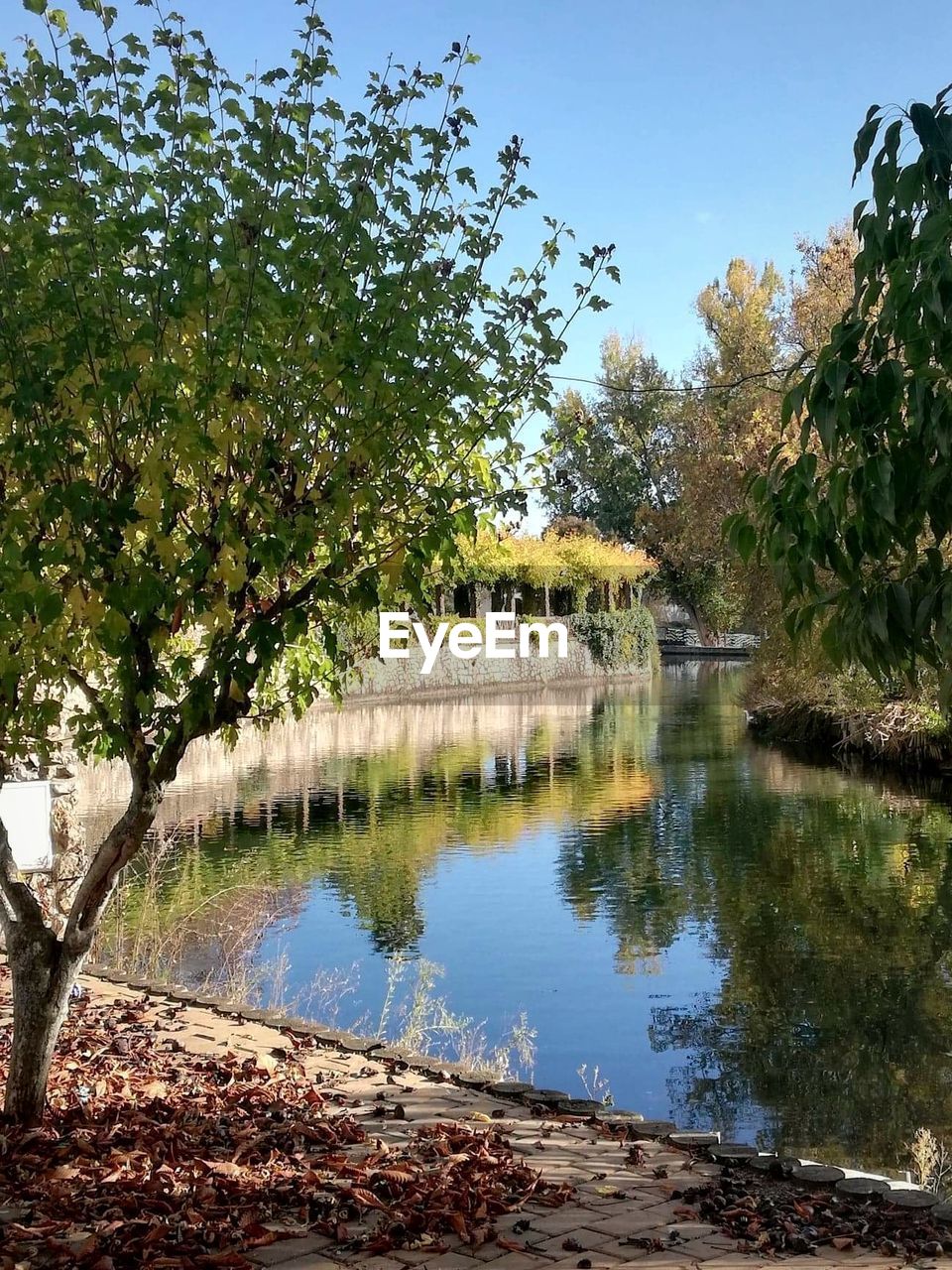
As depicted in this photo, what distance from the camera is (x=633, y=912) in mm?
12422

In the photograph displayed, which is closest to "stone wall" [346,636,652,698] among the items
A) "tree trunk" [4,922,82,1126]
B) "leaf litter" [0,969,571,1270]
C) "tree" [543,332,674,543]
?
"tree" [543,332,674,543]

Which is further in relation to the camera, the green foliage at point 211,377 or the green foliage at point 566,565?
the green foliage at point 566,565

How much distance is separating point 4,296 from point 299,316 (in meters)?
0.90

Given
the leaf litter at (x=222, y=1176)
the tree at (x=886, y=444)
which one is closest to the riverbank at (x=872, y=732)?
the leaf litter at (x=222, y=1176)

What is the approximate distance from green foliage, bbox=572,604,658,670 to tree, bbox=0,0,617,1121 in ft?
150

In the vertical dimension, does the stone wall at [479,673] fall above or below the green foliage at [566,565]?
below

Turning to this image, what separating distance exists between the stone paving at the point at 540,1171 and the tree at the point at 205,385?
1435 millimetres

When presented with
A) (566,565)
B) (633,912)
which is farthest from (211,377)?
(566,565)

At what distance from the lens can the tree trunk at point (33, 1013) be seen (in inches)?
185

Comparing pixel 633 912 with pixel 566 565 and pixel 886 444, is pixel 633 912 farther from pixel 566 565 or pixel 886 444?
pixel 566 565

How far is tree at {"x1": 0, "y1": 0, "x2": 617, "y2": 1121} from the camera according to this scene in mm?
3885

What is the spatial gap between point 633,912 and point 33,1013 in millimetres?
8405

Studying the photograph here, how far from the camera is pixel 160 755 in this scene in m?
4.63

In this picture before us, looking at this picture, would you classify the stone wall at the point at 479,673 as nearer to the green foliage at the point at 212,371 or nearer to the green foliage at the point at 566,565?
the green foliage at the point at 566,565
